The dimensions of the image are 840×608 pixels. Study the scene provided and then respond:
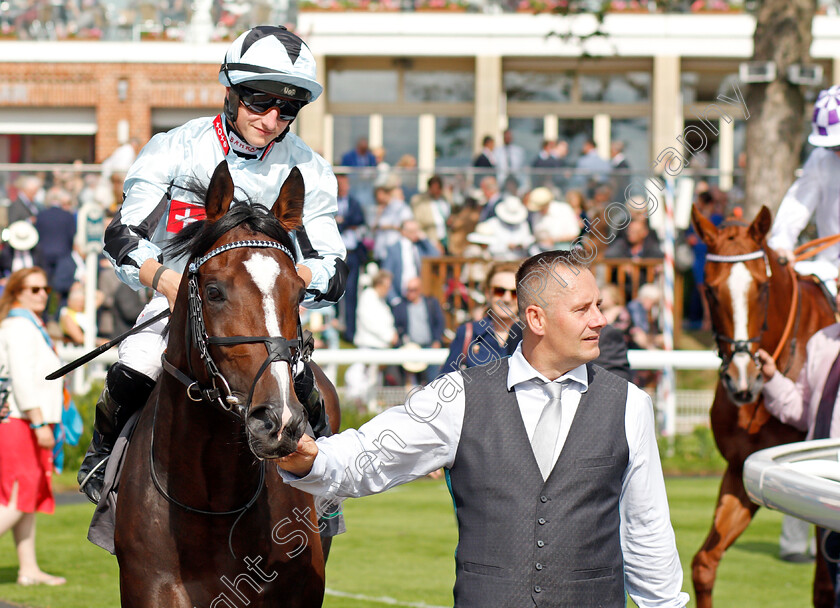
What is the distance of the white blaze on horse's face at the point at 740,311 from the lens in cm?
586

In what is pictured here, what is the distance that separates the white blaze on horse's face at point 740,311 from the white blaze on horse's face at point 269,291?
323cm

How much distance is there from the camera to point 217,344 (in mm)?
3219

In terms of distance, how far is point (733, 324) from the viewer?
593 cm

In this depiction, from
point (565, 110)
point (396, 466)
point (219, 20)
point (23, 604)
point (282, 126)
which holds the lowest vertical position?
point (23, 604)

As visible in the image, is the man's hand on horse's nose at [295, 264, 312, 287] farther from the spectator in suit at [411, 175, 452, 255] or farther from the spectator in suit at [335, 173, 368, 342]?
the spectator in suit at [411, 175, 452, 255]

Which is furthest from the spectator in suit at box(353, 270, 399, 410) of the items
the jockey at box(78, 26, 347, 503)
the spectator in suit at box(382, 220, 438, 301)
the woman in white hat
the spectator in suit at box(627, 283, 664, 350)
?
the jockey at box(78, 26, 347, 503)

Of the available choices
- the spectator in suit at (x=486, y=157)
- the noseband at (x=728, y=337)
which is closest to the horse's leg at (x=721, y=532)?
the noseband at (x=728, y=337)

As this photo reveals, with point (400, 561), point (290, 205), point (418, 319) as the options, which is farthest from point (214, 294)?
point (418, 319)

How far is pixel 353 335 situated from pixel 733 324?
759 cm

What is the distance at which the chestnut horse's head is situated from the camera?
117 inches

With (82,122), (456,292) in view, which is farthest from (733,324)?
(82,122)

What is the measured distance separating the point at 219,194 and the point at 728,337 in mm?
3229

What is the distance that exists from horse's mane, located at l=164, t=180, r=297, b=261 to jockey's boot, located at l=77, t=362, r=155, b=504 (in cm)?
60

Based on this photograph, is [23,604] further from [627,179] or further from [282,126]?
[627,179]
